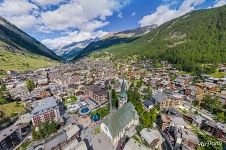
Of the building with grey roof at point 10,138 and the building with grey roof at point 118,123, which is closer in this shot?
the building with grey roof at point 118,123

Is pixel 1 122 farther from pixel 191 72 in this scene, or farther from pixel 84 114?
pixel 191 72

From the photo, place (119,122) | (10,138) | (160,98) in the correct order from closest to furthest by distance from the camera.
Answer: (119,122)
(10,138)
(160,98)

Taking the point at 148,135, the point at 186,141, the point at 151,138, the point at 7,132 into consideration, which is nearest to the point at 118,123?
the point at 148,135

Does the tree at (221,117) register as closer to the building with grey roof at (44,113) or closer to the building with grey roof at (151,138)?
the building with grey roof at (151,138)

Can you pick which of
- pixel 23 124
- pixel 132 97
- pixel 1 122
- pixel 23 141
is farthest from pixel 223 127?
pixel 1 122

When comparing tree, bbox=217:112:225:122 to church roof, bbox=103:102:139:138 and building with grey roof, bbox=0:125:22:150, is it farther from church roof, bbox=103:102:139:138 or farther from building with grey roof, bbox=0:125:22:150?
building with grey roof, bbox=0:125:22:150

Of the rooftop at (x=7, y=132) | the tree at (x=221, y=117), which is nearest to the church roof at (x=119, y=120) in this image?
the rooftop at (x=7, y=132)

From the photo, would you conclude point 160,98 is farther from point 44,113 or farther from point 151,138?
point 44,113
